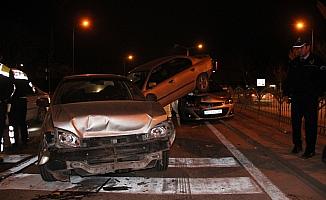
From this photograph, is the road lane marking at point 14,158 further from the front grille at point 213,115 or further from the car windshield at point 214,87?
the car windshield at point 214,87

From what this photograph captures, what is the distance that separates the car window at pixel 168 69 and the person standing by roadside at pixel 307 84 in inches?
241

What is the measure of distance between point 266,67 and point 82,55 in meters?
28.2

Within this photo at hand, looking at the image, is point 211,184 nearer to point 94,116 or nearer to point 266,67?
point 94,116

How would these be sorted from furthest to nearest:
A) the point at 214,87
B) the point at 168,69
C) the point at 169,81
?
the point at 214,87, the point at 168,69, the point at 169,81

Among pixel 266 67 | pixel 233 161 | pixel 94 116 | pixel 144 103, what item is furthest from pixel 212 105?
pixel 266 67

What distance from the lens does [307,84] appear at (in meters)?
7.55

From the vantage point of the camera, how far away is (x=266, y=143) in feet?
30.9

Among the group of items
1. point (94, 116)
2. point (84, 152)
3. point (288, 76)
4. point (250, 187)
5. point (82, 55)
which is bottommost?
point (250, 187)

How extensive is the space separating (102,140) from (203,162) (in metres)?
2.57

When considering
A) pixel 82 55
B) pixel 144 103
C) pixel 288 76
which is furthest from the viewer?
pixel 82 55

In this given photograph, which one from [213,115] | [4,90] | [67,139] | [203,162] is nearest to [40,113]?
[213,115]

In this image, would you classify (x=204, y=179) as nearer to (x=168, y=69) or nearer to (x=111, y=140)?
(x=111, y=140)

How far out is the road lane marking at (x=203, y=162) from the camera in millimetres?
7680

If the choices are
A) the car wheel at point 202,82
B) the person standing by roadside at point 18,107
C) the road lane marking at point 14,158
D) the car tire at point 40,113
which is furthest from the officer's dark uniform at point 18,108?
the car wheel at point 202,82
